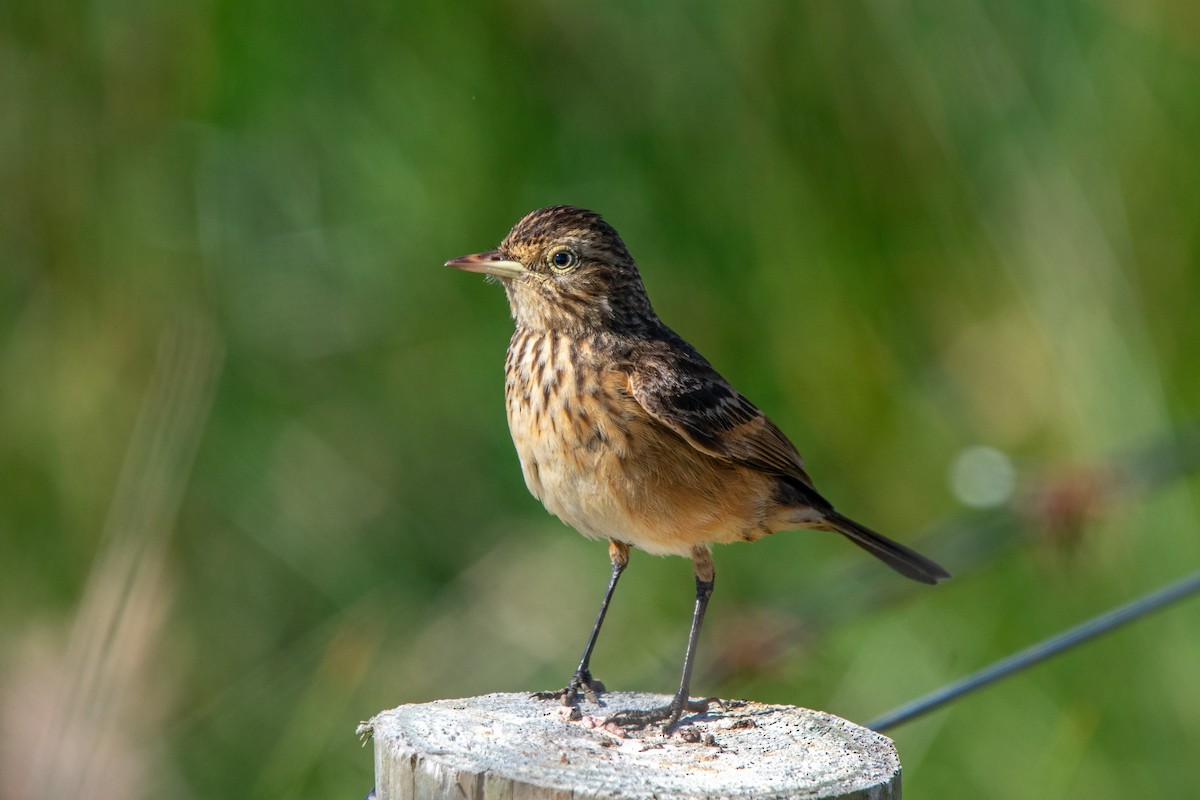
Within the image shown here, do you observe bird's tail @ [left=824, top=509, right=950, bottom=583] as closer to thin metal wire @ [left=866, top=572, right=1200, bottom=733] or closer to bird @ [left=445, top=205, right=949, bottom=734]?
bird @ [left=445, top=205, right=949, bottom=734]

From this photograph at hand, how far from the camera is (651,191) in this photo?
265 inches

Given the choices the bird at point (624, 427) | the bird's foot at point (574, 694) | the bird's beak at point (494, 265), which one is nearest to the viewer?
the bird's foot at point (574, 694)

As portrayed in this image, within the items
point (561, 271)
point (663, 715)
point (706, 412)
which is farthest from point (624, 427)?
point (663, 715)

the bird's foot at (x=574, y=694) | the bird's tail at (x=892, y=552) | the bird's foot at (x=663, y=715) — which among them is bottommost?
the bird's foot at (x=663, y=715)

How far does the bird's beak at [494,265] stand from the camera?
15.5 ft

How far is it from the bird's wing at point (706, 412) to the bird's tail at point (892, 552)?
0.18 meters

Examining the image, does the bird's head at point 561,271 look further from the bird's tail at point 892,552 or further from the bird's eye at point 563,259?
the bird's tail at point 892,552

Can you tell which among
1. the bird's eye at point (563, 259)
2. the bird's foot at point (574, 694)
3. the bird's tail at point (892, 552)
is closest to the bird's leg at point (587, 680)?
the bird's foot at point (574, 694)

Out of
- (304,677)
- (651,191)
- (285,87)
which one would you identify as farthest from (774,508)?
(285,87)

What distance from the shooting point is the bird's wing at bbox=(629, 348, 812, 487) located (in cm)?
446

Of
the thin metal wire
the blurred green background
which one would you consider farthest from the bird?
the blurred green background

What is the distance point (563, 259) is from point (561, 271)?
0.13 feet

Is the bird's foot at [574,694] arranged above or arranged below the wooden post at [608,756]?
above

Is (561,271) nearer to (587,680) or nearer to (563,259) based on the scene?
(563,259)
